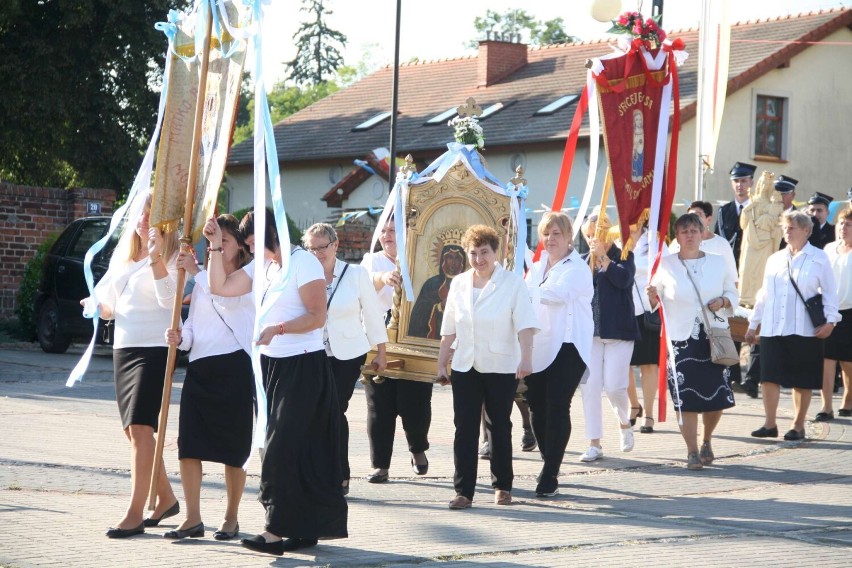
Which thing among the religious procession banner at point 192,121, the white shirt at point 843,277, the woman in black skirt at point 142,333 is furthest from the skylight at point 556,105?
the woman in black skirt at point 142,333

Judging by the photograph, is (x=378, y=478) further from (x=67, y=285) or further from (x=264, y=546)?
(x=67, y=285)

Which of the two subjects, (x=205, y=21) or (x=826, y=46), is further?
(x=826, y=46)

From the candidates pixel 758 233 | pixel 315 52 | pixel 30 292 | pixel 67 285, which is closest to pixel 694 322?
pixel 758 233

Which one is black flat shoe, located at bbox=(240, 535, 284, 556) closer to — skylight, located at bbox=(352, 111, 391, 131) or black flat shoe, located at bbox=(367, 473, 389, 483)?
black flat shoe, located at bbox=(367, 473, 389, 483)

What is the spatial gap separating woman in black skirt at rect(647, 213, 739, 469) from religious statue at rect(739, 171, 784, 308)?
18.1ft

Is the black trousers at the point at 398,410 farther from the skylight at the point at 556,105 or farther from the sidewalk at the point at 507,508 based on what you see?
the skylight at the point at 556,105

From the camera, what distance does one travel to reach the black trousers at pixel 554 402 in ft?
30.3

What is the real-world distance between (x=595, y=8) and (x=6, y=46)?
20848 mm

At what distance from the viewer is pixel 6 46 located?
29.1 metres

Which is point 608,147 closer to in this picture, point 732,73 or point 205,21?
point 205,21

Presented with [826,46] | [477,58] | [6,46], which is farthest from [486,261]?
[477,58]

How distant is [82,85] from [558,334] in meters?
22.2

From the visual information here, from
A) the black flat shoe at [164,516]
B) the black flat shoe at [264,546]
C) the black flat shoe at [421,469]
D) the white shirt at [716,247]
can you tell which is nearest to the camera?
the black flat shoe at [264,546]

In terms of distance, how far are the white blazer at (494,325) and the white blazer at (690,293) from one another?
2.18 metres
